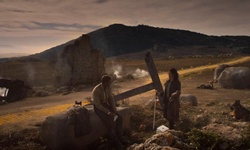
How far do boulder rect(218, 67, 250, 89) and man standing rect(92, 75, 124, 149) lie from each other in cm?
1536

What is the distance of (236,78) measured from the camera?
2325 cm

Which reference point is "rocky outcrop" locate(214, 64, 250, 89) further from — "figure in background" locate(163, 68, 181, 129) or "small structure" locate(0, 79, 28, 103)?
"small structure" locate(0, 79, 28, 103)

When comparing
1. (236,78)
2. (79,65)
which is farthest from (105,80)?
(79,65)

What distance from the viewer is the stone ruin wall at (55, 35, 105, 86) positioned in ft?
102

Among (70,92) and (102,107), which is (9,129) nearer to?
(102,107)

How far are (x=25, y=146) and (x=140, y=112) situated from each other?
17.2ft

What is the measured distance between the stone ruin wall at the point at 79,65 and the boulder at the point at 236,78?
1275cm

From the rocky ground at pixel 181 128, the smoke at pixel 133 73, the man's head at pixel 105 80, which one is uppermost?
the man's head at pixel 105 80

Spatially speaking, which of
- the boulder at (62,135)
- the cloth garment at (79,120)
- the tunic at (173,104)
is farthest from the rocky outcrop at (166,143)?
the tunic at (173,104)

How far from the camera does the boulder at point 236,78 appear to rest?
23.0 m

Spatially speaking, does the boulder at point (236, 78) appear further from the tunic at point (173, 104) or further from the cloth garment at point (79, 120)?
the cloth garment at point (79, 120)

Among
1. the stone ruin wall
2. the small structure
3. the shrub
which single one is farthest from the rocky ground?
the stone ruin wall

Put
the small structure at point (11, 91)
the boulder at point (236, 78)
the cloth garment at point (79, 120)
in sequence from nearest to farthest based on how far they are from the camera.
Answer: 1. the cloth garment at point (79, 120)
2. the boulder at point (236, 78)
3. the small structure at point (11, 91)

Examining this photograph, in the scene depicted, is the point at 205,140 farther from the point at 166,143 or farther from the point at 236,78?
the point at 236,78
